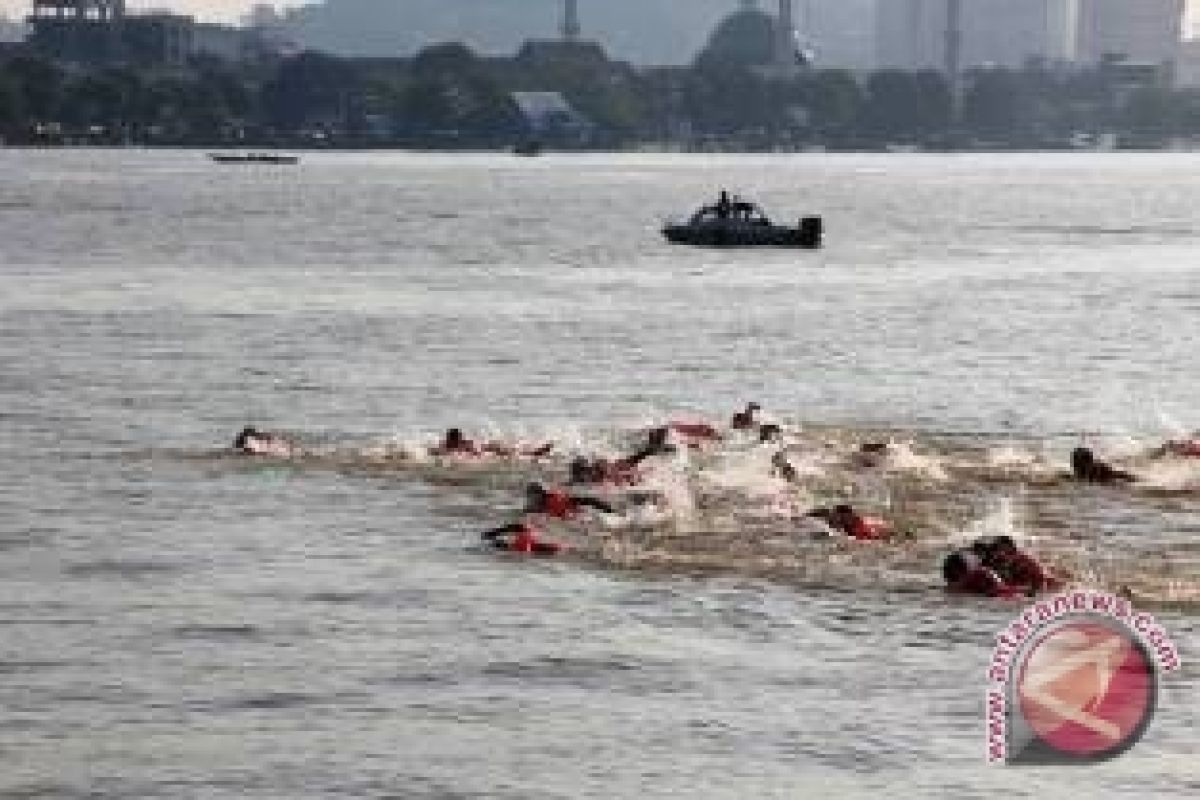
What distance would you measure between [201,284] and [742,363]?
53.9 metres

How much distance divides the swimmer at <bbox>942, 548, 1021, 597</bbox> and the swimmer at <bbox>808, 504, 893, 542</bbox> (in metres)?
5.46

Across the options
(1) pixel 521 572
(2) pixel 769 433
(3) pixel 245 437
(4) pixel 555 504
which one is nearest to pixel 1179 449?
(2) pixel 769 433

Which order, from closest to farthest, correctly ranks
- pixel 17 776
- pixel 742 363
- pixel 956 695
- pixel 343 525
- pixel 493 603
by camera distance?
pixel 17 776 < pixel 956 695 < pixel 493 603 < pixel 343 525 < pixel 742 363

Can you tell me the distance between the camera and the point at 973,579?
53.0 metres

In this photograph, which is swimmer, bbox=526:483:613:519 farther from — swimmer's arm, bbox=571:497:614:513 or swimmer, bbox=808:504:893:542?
swimmer, bbox=808:504:893:542

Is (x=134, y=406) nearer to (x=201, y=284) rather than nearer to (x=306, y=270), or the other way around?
(x=201, y=284)

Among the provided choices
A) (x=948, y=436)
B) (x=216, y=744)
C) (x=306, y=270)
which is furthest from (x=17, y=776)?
(x=306, y=270)

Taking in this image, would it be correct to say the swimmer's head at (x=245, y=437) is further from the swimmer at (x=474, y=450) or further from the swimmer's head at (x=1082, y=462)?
the swimmer's head at (x=1082, y=462)

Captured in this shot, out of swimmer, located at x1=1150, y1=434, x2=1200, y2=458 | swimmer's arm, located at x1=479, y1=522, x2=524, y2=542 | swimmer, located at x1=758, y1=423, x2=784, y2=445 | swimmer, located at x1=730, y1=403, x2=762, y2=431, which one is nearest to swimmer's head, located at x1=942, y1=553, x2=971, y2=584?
swimmer's arm, located at x1=479, y1=522, x2=524, y2=542

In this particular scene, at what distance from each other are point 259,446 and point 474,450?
6.21m

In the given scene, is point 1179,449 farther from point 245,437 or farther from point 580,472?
point 245,437

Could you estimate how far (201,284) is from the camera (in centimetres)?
15888

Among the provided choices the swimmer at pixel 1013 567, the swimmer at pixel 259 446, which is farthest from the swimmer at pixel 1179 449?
the swimmer at pixel 259 446

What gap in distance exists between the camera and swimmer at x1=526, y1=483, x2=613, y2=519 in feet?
202
